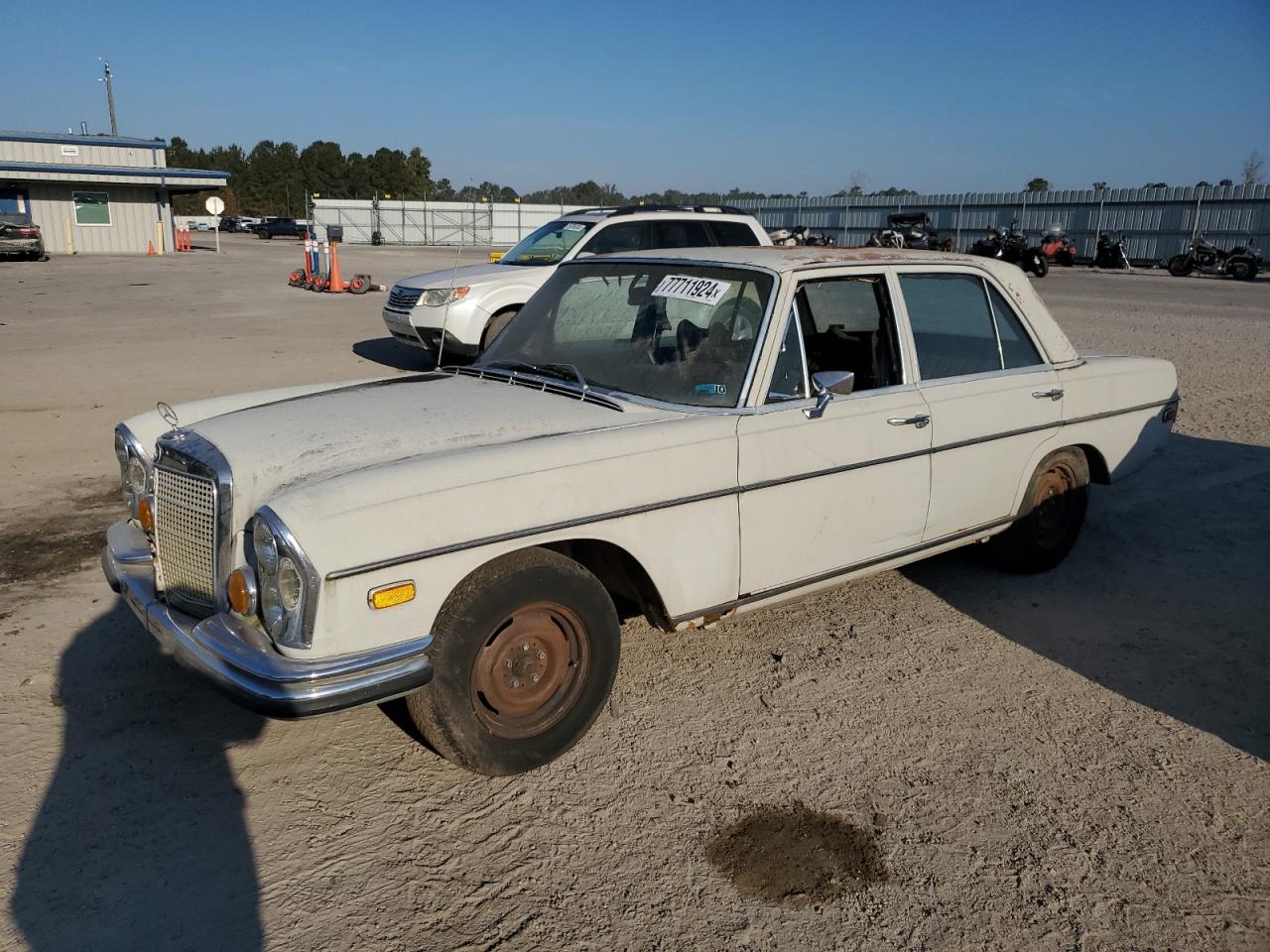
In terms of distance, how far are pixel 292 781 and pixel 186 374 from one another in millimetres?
8490

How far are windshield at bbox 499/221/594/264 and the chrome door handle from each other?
769 cm

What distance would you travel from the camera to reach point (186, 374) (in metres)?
10.7

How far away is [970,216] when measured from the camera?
4081 cm

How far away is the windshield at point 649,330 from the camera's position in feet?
12.8

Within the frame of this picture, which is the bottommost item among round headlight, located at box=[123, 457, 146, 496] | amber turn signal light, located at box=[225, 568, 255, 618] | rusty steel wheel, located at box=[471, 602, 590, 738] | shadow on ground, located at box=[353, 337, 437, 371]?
shadow on ground, located at box=[353, 337, 437, 371]

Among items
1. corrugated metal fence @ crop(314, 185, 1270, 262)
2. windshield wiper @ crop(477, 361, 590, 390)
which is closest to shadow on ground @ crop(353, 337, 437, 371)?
windshield wiper @ crop(477, 361, 590, 390)

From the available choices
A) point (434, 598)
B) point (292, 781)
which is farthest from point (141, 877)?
point (434, 598)

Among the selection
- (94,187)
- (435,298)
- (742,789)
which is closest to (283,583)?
(742,789)

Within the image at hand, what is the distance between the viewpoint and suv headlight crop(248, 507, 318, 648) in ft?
9.06

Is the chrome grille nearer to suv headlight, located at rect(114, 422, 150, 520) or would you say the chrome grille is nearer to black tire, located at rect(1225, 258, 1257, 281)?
suv headlight, located at rect(114, 422, 150, 520)

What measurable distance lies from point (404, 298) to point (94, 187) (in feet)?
109

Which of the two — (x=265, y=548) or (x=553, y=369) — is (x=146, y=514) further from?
(x=553, y=369)

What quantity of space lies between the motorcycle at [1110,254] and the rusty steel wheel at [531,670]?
34.6 meters

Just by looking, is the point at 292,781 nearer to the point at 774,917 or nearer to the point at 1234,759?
the point at 774,917
